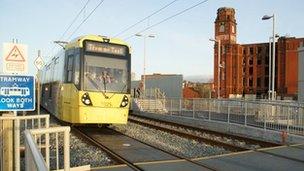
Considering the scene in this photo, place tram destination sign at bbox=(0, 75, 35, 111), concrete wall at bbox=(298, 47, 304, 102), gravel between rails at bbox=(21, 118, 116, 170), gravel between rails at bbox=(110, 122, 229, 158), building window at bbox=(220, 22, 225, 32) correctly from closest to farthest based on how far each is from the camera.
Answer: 1. tram destination sign at bbox=(0, 75, 35, 111)
2. gravel between rails at bbox=(21, 118, 116, 170)
3. gravel between rails at bbox=(110, 122, 229, 158)
4. concrete wall at bbox=(298, 47, 304, 102)
5. building window at bbox=(220, 22, 225, 32)

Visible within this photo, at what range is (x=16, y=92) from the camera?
29.1ft

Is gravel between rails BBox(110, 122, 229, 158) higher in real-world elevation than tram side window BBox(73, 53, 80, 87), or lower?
lower

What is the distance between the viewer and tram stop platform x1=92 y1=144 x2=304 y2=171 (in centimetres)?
1027

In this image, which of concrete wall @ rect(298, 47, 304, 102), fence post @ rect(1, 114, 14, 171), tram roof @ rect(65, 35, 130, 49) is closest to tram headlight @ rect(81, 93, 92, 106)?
tram roof @ rect(65, 35, 130, 49)

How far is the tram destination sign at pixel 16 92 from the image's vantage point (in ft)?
28.6

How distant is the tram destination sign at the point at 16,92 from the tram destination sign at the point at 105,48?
8301mm

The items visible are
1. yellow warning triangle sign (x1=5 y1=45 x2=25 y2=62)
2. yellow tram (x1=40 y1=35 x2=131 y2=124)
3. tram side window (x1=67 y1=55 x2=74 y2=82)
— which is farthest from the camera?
tram side window (x1=67 y1=55 x2=74 y2=82)

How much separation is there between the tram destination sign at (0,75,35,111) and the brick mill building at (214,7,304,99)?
Answer: 8560 centimetres

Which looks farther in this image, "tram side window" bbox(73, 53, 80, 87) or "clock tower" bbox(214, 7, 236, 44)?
"clock tower" bbox(214, 7, 236, 44)

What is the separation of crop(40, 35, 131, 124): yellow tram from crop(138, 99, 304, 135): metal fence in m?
5.81

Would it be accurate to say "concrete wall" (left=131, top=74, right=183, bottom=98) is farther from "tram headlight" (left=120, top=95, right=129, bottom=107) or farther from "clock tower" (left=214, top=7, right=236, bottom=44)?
"clock tower" (left=214, top=7, right=236, bottom=44)

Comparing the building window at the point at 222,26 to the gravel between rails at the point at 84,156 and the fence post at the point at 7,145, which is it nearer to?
the gravel between rails at the point at 84,156

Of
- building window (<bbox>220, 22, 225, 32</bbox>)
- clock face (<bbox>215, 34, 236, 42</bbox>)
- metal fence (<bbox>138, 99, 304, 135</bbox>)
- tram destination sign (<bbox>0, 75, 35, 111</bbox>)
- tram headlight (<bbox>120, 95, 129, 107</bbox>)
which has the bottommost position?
metal fence (<bbox>138, 99, 304, 135</bbox>)

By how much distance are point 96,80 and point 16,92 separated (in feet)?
27.8
